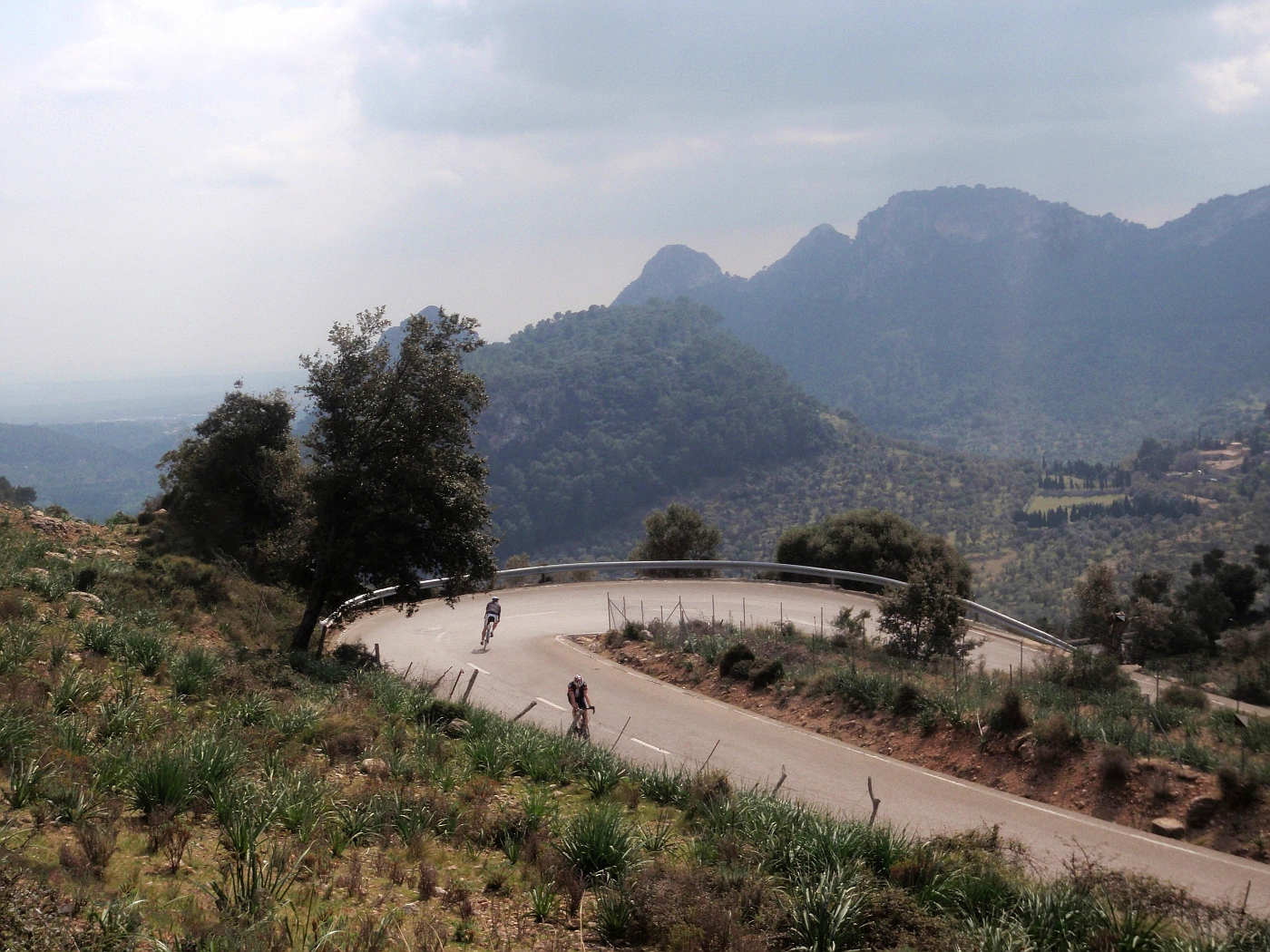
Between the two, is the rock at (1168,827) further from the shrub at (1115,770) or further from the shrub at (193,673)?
the shrub at (193,673)

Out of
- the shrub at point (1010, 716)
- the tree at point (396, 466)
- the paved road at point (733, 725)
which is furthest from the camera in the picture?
the tree at point (396, 466)

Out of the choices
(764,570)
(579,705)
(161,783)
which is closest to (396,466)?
(579,705)

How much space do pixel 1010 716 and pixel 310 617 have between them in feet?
49.9

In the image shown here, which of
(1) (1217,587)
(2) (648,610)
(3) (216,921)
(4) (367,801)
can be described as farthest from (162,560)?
(1) (1217,587)

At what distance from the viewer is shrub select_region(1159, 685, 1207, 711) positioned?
16953mm

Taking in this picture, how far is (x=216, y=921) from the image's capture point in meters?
6.10

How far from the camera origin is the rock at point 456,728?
13312 mm

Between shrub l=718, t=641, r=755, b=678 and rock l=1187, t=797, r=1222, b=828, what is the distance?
33.1 ft

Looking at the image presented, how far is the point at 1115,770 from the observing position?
13.1 metres

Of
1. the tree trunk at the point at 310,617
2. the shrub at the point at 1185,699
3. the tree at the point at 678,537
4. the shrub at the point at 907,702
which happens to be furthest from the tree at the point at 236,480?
the shrub at the point at 1185,699

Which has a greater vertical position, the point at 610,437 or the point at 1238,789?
the point at 610,437

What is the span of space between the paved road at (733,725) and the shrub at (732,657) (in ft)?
3.54

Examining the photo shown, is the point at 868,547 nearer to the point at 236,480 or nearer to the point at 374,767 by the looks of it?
the point at 236,480

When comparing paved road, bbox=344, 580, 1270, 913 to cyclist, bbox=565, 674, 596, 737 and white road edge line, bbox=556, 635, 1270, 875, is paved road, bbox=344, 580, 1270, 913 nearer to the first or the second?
white road edge line, bbox=556, 635, 1270, 875
